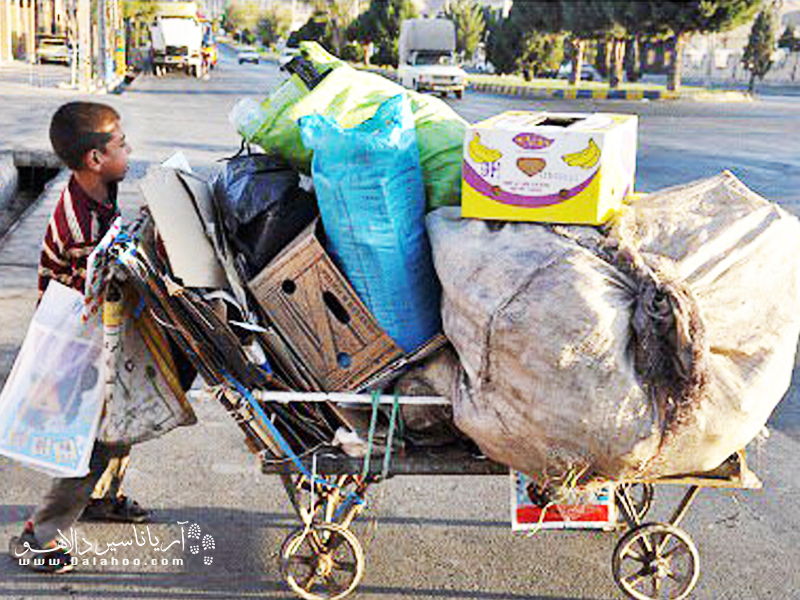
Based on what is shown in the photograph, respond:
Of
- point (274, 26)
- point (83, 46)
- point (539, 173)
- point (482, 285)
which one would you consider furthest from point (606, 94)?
point (274, 26)

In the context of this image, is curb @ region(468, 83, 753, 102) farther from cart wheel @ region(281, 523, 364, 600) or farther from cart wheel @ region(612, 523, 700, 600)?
cart wheel @ region(281, 523, 364, 600)

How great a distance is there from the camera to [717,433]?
2.84 m

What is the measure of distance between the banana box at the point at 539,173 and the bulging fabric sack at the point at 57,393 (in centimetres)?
131

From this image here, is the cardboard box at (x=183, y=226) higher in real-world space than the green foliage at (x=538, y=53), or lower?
higher

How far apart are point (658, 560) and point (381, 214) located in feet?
4.60

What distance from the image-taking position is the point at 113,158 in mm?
3420

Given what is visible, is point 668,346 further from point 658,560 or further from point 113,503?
point 113,503

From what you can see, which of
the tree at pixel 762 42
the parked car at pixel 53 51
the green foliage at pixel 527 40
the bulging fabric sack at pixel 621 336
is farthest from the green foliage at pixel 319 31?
the bulging fabric sack at pixel 621 336

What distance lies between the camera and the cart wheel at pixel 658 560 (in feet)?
10.6

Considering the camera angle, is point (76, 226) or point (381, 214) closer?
point (381, 214)

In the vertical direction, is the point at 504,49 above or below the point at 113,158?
below

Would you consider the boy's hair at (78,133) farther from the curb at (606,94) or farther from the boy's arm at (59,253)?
the curb at (606,94)

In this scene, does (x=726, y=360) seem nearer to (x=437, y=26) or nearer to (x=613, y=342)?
(x=613, y=342)

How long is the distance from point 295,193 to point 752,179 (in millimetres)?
12257
